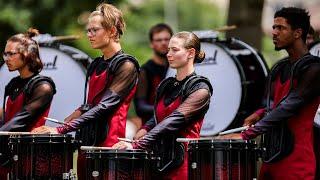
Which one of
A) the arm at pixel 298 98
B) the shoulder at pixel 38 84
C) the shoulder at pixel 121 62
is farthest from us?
the shoulder at pixel 38 84

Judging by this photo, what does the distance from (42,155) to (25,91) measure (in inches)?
44.3

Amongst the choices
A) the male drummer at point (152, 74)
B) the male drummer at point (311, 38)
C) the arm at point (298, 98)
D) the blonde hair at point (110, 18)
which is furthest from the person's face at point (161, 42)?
the arm at point (298, 98)

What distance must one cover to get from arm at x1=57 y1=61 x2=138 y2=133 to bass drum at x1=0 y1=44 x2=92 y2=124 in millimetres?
2085

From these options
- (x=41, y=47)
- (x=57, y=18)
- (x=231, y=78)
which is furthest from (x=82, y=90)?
(x=57, y=18)

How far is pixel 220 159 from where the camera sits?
8.28 m

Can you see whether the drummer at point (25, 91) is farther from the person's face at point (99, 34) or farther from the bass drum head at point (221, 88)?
the bass drum head at point (221, 88)

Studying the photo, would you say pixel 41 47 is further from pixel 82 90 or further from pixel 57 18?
pixel 57 18

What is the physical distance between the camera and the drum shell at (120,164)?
8203 mm

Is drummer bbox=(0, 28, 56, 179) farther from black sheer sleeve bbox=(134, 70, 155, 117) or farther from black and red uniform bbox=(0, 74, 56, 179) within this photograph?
black sheer sleeve bbox=(134, 70, 155, 117)

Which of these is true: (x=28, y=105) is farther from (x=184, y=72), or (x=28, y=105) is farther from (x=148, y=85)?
(x=148, y=85)

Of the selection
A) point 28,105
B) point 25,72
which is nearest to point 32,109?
point 28,105

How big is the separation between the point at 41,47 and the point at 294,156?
3846 mm

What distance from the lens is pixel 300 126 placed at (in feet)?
27.6

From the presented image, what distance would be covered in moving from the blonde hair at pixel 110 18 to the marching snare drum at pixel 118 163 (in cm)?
125
